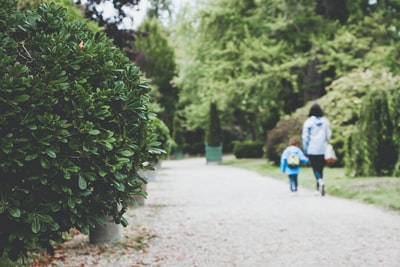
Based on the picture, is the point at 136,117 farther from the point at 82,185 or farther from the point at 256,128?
the point at 256,128

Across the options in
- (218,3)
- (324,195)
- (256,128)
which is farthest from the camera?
(256,128)

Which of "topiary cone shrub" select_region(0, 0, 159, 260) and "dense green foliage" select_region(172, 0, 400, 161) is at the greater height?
"dense green foliage" select_region(172, 0, 400, 161)

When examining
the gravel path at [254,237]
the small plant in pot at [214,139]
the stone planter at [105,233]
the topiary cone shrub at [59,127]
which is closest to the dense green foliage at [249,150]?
the small plant in pot at [214,139]

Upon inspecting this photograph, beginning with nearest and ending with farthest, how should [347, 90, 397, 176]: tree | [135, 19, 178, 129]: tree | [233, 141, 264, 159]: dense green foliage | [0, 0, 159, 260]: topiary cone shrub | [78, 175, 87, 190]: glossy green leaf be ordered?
[0, 0, 159, 260]: topiary cone shrub → [78, 175, 87, 190]: glossy green leaf → [347, 90, 397, 176]: tree → [233, 141, 264, 159]: dense green foliage → [135, 19, 178, 129]: tree

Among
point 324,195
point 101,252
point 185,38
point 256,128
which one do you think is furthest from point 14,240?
point 256,128

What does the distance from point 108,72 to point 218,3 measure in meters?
21.2

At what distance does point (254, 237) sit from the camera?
18.6 feet

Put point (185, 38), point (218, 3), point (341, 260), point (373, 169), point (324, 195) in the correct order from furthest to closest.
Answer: point (185, 38)
point (218, 3)
point (373, 169)
point (324, 195)
point (341, 260)

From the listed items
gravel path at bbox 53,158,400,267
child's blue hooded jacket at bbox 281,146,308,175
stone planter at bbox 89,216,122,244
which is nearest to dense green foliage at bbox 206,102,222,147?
child's blue hooded jacket at bbox 281,146,308,175

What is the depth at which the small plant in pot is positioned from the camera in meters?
28.2

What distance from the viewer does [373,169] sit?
11.9 metres

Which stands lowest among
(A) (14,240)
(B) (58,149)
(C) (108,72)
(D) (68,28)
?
(A) (14,240)

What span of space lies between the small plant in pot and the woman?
18.4 meters

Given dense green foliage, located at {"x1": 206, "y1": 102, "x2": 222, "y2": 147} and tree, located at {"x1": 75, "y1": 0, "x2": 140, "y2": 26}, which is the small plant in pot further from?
tree, located at {"x1": 75, "y1": 0, "x2": 140, "y2": 26}
